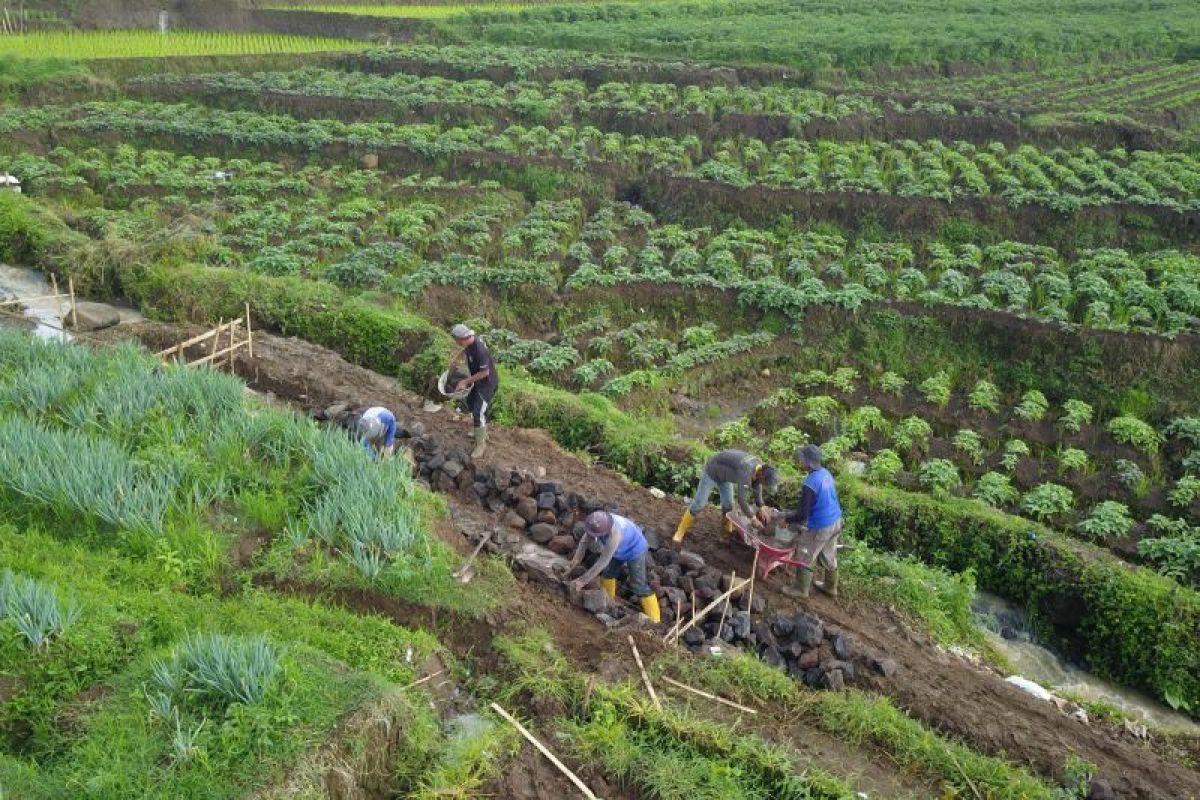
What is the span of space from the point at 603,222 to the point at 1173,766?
1574 centimetres

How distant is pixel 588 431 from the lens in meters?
14.3

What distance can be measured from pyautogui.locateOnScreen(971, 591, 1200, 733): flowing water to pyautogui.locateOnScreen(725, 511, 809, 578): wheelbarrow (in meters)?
2.98

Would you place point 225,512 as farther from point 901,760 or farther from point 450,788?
point 901,760

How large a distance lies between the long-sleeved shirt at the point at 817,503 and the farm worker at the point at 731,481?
1.22 feet

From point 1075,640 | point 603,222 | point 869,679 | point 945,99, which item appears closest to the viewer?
point 869,679

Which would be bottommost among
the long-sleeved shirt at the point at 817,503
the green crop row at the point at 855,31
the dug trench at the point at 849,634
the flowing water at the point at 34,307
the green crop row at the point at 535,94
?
the dug trench at the point at 849,634

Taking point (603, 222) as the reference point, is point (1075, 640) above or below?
below

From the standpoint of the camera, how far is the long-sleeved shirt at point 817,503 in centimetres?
992

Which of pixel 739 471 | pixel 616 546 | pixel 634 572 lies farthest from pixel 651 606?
pixel 739 471

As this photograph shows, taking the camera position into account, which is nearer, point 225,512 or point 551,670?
point 551,670

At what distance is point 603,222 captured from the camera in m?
21.7

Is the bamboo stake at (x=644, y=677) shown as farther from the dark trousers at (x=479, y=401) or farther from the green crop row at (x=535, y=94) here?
the green crop row at (x=535, y=94)

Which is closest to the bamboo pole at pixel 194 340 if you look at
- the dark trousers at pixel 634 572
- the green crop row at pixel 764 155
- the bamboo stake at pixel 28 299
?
the bamboo stake at pixel 28 299

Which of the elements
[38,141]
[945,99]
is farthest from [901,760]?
[38,141]
